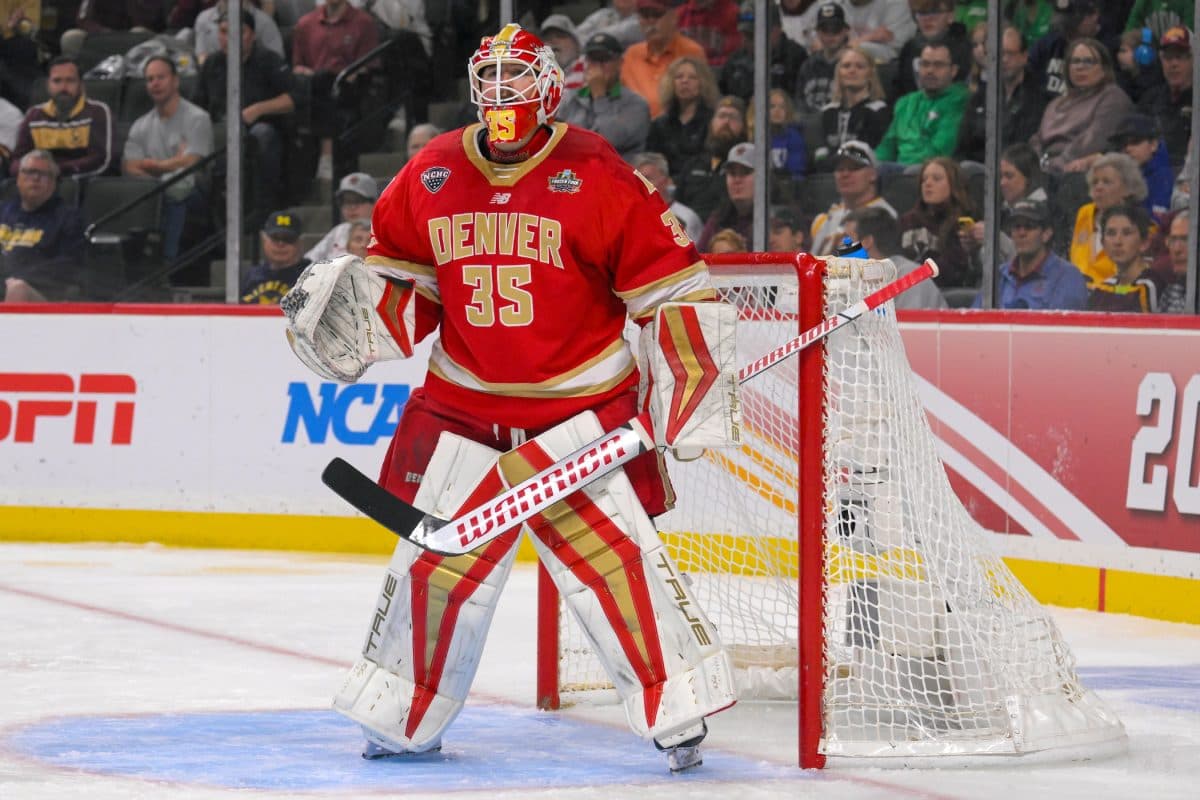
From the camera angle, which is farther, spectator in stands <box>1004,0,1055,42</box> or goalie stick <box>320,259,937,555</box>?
spectator in stands <box>1004,0,1055,42</box>

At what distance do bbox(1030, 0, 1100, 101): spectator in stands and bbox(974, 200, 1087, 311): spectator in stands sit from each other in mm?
433

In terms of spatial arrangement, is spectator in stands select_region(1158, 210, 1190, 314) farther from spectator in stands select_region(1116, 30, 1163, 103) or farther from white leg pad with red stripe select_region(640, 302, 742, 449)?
white leg pad with red stripe select_region(640, 302, 742, 449)

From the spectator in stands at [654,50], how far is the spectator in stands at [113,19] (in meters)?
1.95

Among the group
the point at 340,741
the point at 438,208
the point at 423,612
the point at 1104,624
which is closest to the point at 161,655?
the point at 340,741

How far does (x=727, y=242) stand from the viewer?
23.1 ft

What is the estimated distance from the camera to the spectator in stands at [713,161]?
7.13m

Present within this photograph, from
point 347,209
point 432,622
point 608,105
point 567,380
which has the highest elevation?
point 608,105

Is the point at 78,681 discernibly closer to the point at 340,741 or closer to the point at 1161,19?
the point at 340,741

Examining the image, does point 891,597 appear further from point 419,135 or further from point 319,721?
point 419,135

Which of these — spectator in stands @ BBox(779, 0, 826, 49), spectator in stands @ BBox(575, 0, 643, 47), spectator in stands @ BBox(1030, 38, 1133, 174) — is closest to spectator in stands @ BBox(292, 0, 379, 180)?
spectator in stands @ BBox(575, 0, 643, 47)

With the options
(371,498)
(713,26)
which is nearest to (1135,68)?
(713,26)

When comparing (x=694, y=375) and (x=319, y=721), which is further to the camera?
(x=319, y=721)

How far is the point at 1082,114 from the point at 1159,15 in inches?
15.6

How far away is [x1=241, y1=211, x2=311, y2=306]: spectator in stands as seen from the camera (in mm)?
7348
